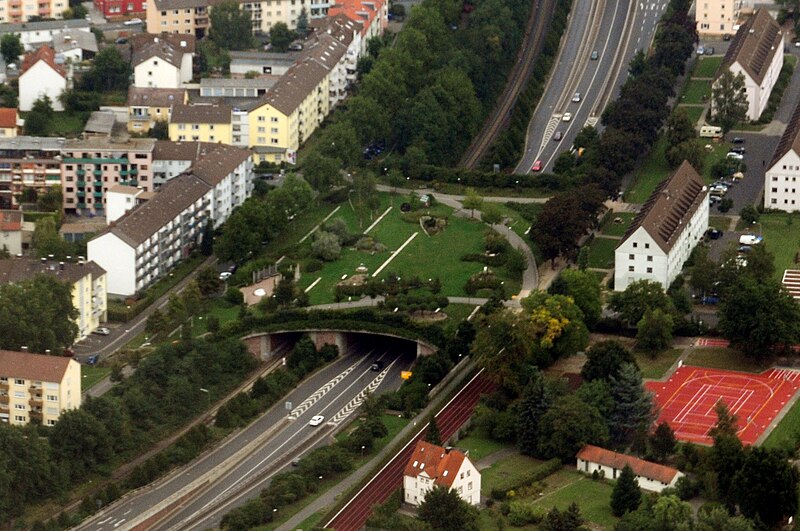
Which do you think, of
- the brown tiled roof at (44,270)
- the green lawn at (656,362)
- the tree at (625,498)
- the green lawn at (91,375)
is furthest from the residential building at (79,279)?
the tree at (625,498)

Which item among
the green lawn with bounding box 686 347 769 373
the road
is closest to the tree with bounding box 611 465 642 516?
the green lawn with bounding box 686 347 769 373

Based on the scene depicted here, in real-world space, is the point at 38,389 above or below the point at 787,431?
below

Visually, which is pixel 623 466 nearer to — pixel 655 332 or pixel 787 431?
pixel 787 431

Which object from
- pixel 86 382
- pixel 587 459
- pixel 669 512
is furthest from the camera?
pixel 86 382

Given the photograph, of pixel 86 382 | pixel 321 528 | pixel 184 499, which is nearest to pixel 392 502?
pixel 321 528

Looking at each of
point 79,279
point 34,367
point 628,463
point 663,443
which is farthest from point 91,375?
point 663,443

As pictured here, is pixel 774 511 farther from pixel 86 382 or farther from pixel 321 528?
pixel 86 382
